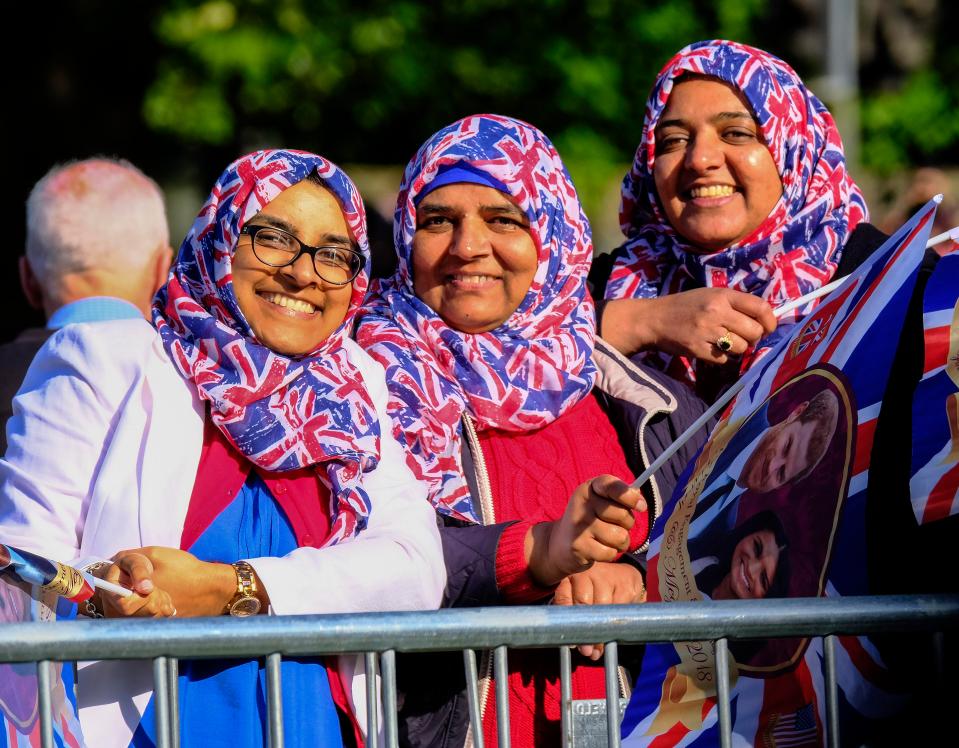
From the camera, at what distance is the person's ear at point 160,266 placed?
488 cm

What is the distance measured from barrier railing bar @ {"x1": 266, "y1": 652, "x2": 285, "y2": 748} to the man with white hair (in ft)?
7.15

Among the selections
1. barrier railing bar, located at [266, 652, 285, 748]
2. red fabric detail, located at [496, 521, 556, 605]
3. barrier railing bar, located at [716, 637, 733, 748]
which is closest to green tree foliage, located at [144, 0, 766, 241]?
red fabric detail, located at [496, 521, 556, 605]

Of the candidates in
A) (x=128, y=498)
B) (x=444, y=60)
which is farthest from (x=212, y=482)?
(x=444, y=60)

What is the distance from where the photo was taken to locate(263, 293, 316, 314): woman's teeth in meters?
3.59

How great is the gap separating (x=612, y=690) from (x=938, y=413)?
0.74 meters

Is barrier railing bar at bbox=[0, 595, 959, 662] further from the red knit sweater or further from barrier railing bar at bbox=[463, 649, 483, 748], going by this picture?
the red knit sweater

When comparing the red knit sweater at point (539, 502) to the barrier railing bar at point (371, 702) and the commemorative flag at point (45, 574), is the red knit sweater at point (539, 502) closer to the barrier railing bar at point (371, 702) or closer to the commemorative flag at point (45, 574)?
the barrier railing bar at point (371, 702)

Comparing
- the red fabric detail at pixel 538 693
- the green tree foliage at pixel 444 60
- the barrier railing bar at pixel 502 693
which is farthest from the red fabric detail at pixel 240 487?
the green tree foliage at pixel 444 60

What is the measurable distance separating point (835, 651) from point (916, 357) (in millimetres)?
544

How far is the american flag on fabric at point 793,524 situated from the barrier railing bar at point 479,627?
11 cm

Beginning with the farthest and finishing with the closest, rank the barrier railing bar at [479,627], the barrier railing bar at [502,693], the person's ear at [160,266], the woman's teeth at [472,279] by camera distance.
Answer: the person's ear at [160,266]
the woman's teeth at [472,279]
the barrier railing bar at [502,693]
the barrier railing bar at [479,627]

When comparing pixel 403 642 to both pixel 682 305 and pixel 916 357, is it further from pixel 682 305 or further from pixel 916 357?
pixel 682 305

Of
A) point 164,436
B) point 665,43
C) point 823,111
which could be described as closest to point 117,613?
point 164,436

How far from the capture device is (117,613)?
3.00 m
